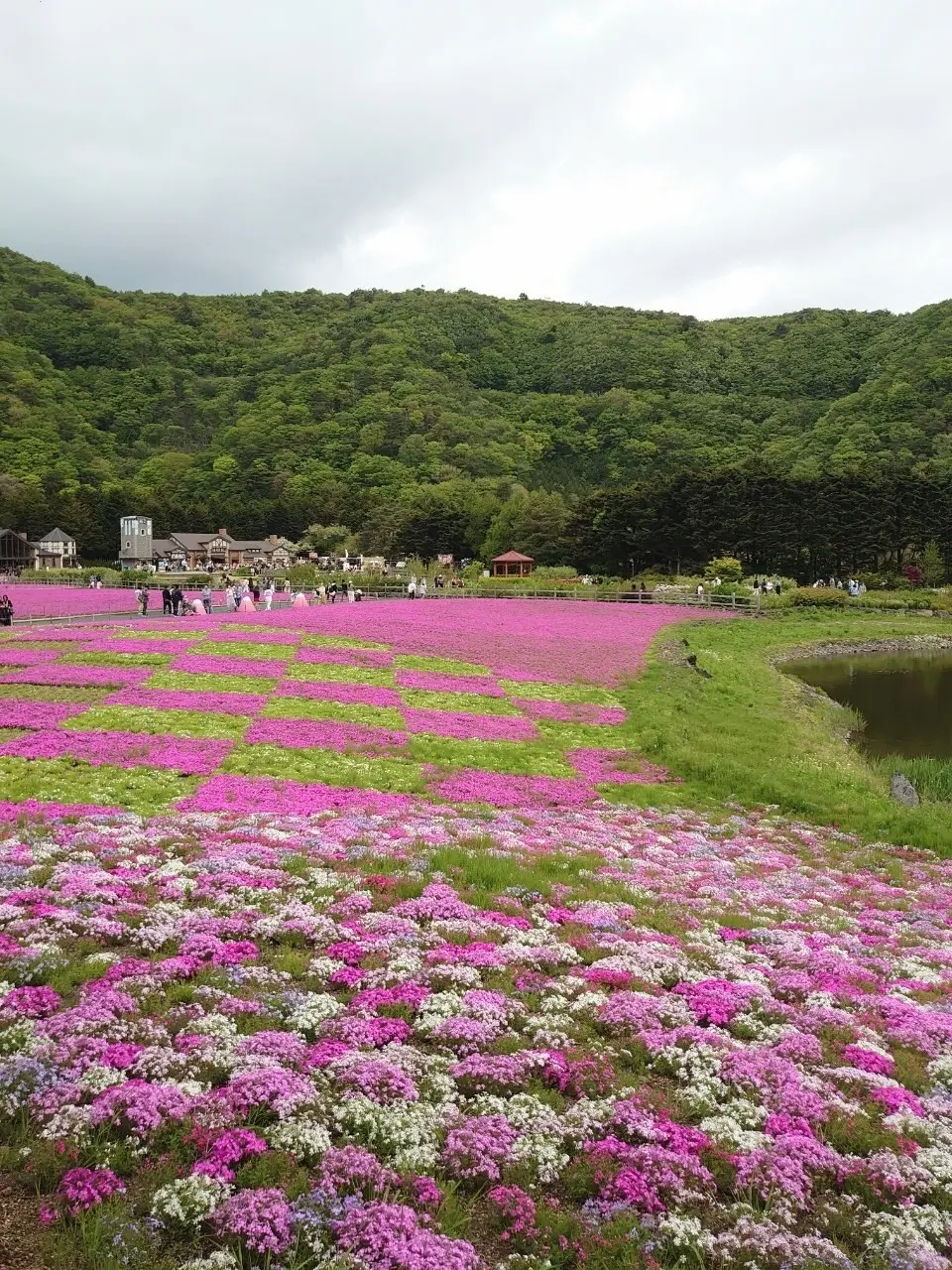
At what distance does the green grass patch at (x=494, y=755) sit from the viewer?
20312 millimetres

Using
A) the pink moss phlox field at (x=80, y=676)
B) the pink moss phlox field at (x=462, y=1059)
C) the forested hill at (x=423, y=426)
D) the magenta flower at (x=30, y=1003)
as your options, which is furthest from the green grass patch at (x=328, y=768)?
the forested hill at (x=423, y=426)

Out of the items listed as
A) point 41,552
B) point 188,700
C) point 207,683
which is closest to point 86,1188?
point 188,700

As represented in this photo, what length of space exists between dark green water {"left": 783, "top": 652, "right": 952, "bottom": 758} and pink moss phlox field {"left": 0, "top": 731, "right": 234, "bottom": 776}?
2145 centimetres

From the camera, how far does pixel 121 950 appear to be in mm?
8797

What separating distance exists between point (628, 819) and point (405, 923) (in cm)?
819

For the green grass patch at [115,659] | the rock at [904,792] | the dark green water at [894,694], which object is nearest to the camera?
the rock at [904,792]

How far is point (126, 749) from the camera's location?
18547 millimetres

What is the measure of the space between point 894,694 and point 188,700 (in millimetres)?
31968

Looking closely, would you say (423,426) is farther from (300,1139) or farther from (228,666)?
(300,1139)

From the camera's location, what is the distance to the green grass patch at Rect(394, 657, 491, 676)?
3272 cm

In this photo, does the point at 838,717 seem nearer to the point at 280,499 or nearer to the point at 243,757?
the point at 243,757

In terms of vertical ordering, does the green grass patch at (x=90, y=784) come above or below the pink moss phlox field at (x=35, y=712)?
below

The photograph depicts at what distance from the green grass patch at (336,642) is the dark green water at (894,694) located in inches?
821

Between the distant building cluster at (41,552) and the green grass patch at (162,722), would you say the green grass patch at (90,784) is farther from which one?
the distant building cluster at (41,552)
